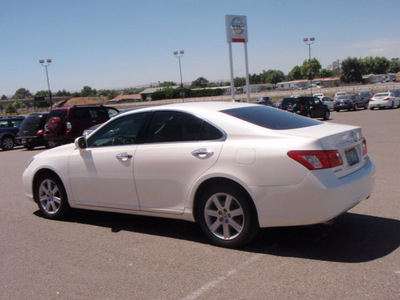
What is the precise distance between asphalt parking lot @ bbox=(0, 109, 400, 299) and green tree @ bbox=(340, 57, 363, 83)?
12402cm

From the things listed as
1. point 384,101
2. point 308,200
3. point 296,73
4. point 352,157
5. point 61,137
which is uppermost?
point 296,73

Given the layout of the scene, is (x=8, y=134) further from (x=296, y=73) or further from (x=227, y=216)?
(x=296, y=73)

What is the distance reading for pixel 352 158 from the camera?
450 centimetres

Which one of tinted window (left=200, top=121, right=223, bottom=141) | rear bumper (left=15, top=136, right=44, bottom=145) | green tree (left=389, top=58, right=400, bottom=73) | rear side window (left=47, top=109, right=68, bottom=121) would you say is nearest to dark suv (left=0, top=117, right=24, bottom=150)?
rear bumper (left=15, top=136, right=44, bottom=145)

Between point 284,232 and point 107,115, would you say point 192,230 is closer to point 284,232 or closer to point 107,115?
point 284,232

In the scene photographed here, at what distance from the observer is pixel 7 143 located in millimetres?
21797

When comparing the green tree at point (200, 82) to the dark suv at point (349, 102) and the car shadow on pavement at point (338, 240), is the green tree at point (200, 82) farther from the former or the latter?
the car shadow on pavement at point (338, 240)

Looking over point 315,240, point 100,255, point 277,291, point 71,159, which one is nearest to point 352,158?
point 315,240

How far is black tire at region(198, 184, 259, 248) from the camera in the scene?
4.31m

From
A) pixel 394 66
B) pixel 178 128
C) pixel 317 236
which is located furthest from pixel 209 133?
pixel 394 66

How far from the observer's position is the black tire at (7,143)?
71.0 feet

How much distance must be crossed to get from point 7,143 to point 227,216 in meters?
20.3

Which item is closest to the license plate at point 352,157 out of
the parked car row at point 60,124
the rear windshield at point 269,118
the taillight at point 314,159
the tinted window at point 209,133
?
the taillight at point 314,159

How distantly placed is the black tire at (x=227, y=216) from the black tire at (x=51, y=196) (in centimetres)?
240
